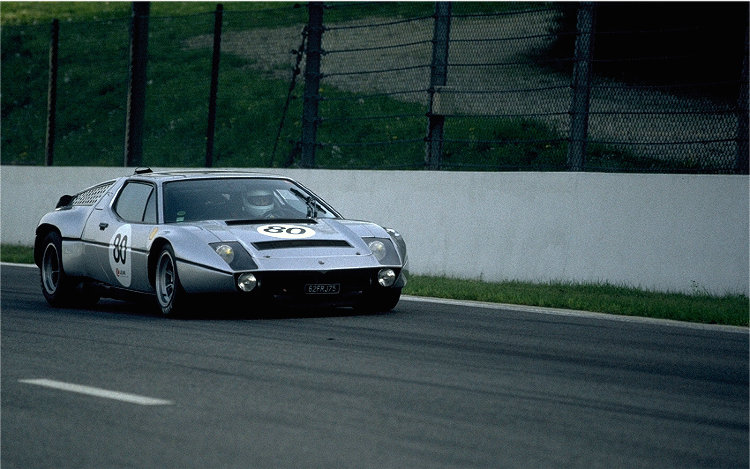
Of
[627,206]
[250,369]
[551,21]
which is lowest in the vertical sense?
[250,369]

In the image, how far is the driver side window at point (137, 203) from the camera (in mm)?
11195

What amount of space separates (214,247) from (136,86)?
13.5 meters

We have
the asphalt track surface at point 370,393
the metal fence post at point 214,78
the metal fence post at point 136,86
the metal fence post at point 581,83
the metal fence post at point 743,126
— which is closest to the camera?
the asphalt track surface at point 370,393

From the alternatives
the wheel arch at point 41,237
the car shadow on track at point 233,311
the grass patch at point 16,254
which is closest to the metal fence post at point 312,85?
the grass patch at point 16,254

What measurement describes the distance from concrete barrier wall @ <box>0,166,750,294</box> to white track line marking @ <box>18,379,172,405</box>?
22.9ft

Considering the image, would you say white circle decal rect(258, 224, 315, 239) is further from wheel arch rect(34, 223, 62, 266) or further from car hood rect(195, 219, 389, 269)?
wheel arch rect(34, 223, 62, 266)

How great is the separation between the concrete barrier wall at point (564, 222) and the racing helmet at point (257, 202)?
344 cm

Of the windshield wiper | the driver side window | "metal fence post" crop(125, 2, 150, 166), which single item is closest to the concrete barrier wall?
the windshield wiper

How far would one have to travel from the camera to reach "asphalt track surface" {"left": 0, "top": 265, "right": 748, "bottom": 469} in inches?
200

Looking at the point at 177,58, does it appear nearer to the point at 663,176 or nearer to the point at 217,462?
the point at 663,176

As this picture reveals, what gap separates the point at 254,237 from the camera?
1028 cm

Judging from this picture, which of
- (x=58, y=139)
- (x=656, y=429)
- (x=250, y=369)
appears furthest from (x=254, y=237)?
(x=58, y=139)

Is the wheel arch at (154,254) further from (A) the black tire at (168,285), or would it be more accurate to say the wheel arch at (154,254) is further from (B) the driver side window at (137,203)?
(B) the driver side window at (137,203)

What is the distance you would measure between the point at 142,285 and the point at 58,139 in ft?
89.1
